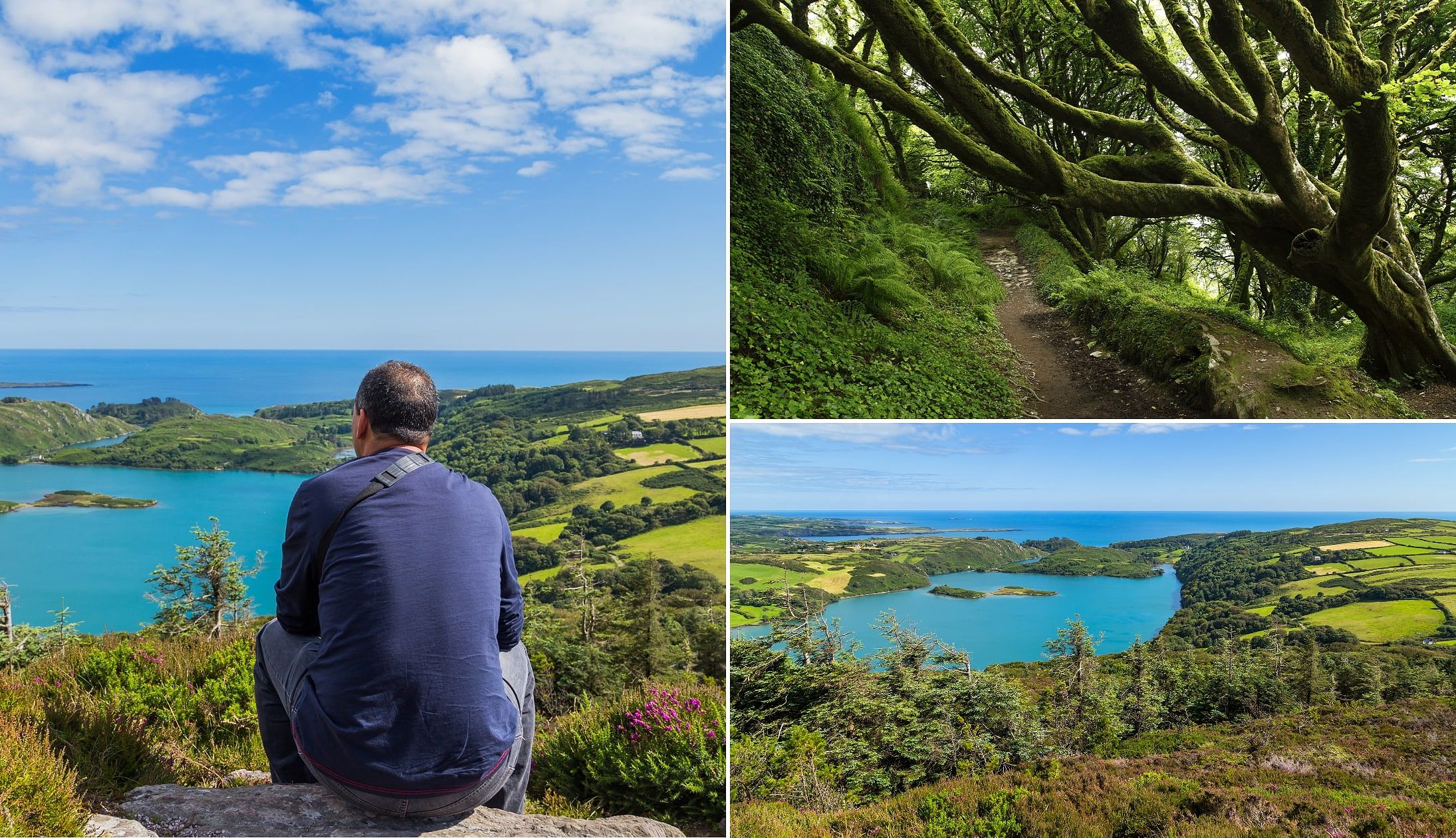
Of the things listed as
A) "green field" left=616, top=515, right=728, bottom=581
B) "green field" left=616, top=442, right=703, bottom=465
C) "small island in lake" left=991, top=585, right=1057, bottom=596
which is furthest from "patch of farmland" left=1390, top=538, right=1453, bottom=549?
"green field" left=616, top=442, right=703, bottom=465

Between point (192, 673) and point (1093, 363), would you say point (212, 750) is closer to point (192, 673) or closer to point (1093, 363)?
point (192, 673)

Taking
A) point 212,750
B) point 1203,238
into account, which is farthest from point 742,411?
point 1203,238

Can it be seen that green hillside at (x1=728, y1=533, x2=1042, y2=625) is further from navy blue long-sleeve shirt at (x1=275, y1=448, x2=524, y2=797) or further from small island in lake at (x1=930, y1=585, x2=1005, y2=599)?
navy blue long-sleeve shirt at (x1=275, y1=448, x2=524, y2=797)

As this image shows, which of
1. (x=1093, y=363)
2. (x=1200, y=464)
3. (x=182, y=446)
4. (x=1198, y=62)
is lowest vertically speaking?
(x=182, y=446)

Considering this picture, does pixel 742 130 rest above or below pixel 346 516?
above

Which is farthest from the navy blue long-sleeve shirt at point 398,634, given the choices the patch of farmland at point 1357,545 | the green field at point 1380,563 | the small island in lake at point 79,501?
the small island in lake at point 79,501

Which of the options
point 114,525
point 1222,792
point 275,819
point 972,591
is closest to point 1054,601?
point 972,591

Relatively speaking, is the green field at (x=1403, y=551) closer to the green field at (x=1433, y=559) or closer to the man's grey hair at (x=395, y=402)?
the green field at (x=1433, y=559)

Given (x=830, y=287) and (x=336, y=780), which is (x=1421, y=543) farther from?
(x=336, y=780)
